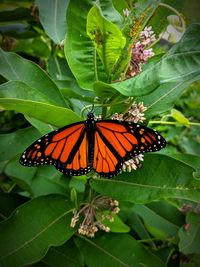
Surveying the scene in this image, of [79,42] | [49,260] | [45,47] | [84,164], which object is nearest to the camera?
[79,42]

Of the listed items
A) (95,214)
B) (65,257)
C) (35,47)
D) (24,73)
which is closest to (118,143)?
(95,214)

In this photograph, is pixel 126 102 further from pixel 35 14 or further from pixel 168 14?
pixel 35 14

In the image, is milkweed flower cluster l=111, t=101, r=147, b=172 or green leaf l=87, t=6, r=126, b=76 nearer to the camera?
green leaf l=87, t=6, r=126, b=76

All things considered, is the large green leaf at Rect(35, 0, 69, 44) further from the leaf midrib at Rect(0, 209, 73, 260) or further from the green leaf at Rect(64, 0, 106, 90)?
the leaf midrib at Rect(0, 209, 73, 260)

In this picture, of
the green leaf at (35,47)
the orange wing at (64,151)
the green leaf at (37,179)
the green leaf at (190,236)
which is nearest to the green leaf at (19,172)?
the green leaf at (37,179)

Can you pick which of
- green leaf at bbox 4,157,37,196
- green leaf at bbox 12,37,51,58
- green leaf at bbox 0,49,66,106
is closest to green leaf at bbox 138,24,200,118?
green leaf at bbox 0,49,66,106

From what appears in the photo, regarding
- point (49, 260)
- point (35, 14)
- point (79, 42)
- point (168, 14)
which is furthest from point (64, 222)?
point (35, 14)
